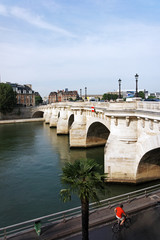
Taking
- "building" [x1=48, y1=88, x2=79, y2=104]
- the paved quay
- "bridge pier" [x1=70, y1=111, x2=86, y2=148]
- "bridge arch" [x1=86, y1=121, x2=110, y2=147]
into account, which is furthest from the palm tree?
"building" [x1=48, y1=88, x2=79, y2=104]

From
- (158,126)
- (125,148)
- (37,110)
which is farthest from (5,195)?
(37,110)

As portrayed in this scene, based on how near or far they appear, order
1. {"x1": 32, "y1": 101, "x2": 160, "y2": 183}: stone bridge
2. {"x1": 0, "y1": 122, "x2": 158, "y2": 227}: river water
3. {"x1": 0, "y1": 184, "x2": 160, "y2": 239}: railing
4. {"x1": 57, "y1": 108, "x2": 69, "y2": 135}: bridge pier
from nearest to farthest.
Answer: {"x1": 0, "y1": 184, "x2": 160, "y2": 239}: railing, {"x1": 0, "y1": 122, "x2": 158, "y2": 227}: river water, {"x1": 32, "y1": 101, "x2": 160, "y2": 183}: stone bridge, {"x1": 57, "y1": 108, "x2": 69, "y2": 135}: bridge pier

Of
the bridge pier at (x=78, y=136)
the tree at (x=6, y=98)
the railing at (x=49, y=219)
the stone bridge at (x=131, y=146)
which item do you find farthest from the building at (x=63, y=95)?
the railing at (x=49, y=219)

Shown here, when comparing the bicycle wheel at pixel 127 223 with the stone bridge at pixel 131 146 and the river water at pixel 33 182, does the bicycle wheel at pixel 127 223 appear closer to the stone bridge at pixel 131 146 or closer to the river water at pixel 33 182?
the river water at pixel 33 182

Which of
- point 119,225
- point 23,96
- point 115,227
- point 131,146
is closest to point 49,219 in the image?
point 115,227

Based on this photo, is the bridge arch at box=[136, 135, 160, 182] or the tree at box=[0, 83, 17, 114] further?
the tree at box=[0, 83, 17, 114]

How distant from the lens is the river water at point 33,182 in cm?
1492

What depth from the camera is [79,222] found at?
9.97m

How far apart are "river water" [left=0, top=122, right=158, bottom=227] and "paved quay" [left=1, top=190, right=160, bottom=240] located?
11.6 feet

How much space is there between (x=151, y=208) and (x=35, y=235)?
20.8 feet

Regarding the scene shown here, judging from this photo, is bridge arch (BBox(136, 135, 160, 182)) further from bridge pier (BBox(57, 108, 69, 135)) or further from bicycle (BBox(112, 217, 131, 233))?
bridge pier (BBox(57, 108, 69, 135))

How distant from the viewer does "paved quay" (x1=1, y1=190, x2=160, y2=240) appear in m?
9.05

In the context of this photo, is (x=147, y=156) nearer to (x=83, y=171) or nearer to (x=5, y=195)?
(x=83, y=171)

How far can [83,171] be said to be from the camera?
23.8 feet
